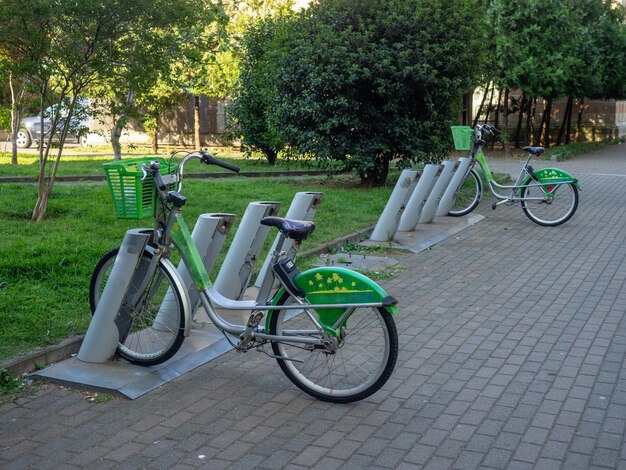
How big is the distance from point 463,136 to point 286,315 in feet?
25.3

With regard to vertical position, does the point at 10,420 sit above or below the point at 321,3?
below

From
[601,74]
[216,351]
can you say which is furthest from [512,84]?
[216,351]

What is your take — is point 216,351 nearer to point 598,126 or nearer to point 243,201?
point 243,201

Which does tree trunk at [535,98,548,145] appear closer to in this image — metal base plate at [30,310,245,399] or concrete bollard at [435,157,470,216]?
concrete bollard at [435,157,470,216]

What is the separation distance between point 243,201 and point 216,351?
6700mm

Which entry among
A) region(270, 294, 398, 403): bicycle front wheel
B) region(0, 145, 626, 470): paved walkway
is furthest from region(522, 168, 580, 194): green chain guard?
region(270, 294, 398, 403): bicycle front wheel

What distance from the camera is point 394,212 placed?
10500 mm

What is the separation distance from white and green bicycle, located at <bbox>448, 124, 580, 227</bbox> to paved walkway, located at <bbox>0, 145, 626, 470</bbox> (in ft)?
14.7

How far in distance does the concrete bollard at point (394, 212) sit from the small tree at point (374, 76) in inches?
144

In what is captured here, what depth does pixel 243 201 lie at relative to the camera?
1260 centimetres

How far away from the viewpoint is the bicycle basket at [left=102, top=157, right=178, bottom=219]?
521cm

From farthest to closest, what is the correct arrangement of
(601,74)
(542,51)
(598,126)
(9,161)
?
(598,126) < (601,74) < (542,51) < (9,161)

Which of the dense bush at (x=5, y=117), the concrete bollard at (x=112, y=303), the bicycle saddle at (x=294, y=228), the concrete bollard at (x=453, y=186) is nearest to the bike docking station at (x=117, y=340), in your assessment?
the concrete bollard at (x=112, y=303)

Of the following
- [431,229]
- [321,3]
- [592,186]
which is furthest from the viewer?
[592,186]
